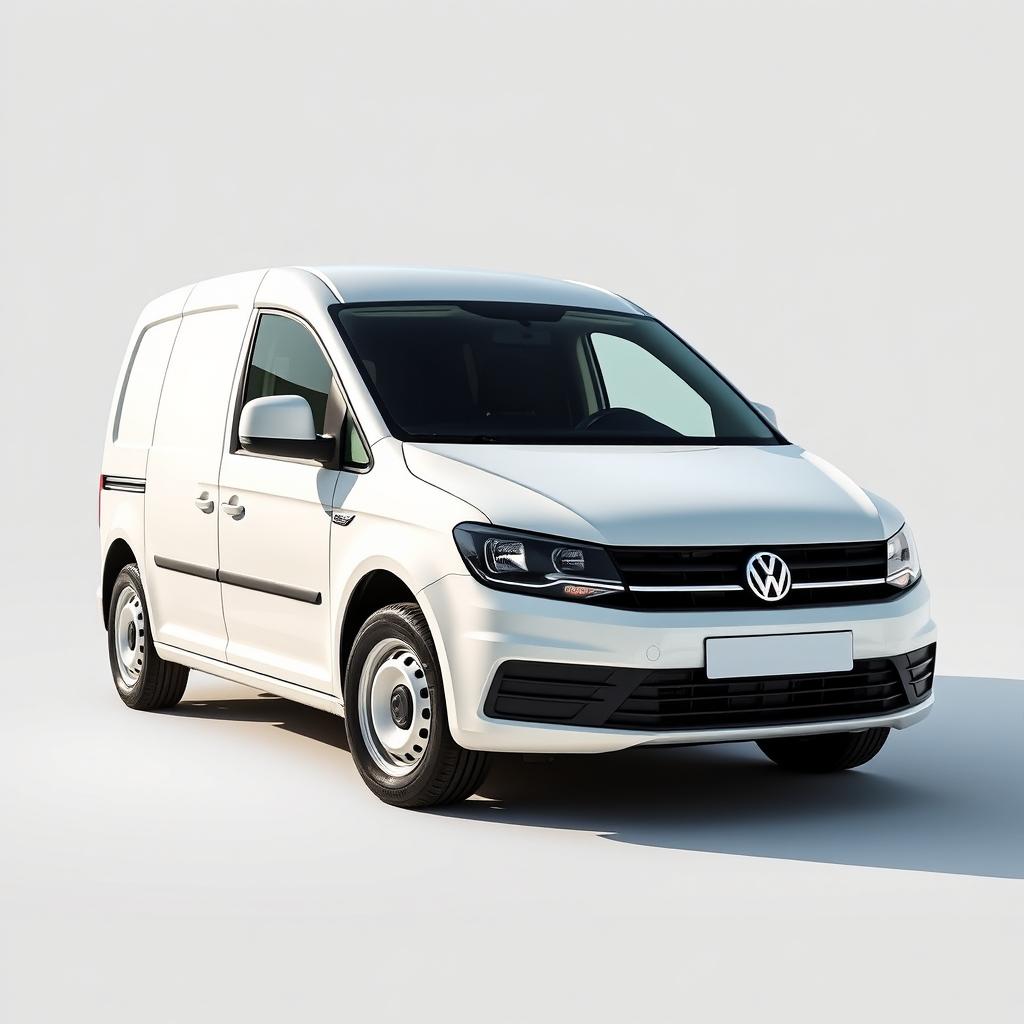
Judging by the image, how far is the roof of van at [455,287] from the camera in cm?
775

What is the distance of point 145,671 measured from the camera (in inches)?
359

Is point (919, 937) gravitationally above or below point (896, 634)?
below

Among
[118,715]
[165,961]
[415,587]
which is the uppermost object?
[415,587]

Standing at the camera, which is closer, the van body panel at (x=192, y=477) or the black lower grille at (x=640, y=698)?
the black lower grille at (x=640, y=698)

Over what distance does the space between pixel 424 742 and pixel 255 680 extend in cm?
141

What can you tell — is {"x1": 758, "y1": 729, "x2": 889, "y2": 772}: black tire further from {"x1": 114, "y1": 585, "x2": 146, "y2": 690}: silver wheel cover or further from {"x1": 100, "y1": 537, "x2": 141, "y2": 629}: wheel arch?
A: {"x1": 100, "y1": 537, "x2": 141, "y2": 629}: wheel arch

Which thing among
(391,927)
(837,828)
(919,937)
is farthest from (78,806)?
(919,937)

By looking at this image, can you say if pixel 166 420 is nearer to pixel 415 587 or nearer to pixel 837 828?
pixel 415 587

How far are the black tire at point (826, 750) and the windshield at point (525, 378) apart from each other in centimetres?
120

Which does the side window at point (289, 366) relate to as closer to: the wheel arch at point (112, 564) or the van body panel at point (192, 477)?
the van body panel at point (192, 477)

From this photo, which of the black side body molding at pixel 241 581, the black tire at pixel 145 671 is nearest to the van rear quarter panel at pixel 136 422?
the black tire at pixel 145 671

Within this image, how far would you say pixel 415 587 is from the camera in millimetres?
6418

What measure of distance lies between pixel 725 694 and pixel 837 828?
676 mm

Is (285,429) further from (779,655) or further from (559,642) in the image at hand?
(779,655)
